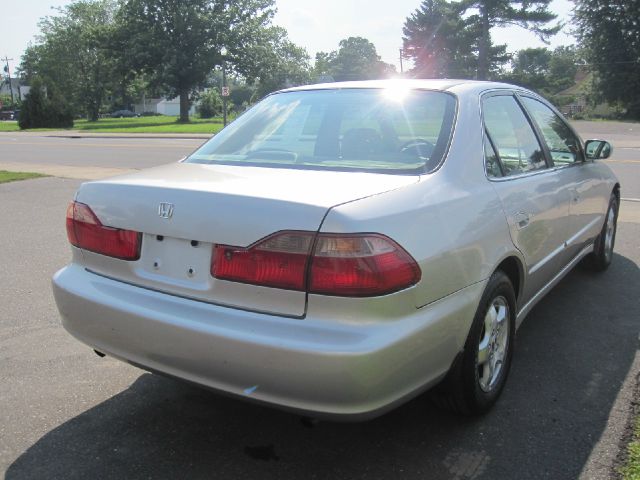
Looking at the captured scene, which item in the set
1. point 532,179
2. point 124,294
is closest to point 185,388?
point 124,294

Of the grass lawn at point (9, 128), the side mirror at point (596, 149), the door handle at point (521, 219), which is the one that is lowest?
the grass lawn at point (9, 128)

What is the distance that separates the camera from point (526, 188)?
3332 mm

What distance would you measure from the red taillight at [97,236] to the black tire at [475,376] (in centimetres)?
151

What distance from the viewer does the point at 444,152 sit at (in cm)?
285

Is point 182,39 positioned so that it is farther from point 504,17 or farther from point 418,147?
point 418,147

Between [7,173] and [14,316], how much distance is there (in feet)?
33.6

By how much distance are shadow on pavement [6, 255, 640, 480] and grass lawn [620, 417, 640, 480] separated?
0.15 metres

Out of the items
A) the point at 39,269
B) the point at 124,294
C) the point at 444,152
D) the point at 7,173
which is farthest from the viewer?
the point at 7,173

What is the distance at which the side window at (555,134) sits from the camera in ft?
13.3

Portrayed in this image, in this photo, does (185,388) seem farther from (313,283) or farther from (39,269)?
(39,269)

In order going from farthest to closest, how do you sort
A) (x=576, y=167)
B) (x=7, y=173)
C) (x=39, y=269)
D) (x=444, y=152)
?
(x=7, y=173)
(x=39, y=269)
(x=576, y=167)
(x=444, y=152)

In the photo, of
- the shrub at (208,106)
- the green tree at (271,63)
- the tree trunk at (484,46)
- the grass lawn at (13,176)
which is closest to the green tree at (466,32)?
the tree trunk at (484,46)

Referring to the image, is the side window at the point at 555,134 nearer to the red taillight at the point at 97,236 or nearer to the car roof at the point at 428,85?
the car roof at the point at 428,85

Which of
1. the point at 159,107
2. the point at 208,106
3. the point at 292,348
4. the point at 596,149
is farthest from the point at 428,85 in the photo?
the point at 159,107
